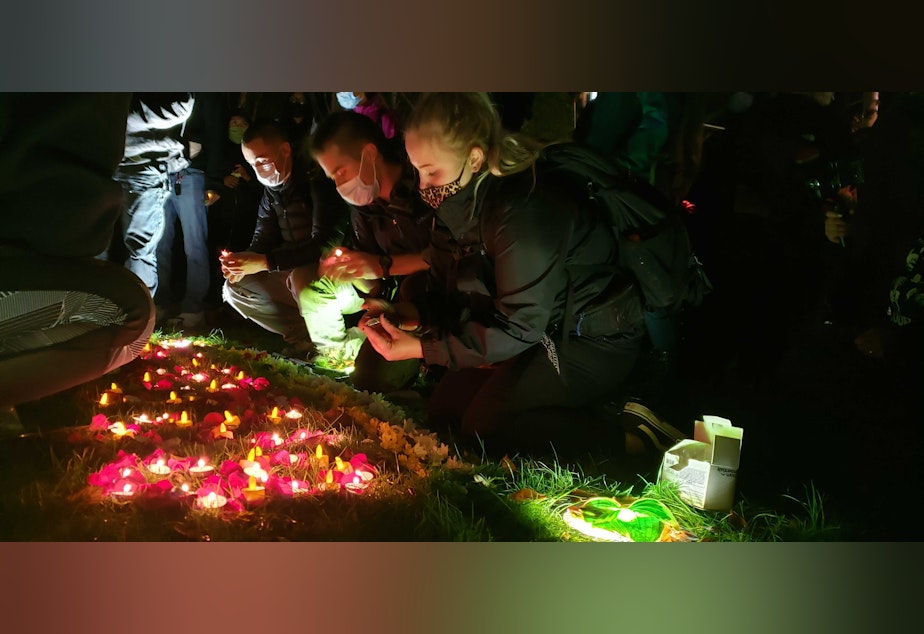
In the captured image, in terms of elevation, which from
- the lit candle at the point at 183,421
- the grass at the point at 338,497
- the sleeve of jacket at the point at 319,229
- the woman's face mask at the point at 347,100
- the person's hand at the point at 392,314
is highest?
the woman's face mask at the point at 347,100

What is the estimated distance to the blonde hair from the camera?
2.00 m

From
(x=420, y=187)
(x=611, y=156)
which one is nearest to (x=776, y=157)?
(x=611, y=156)

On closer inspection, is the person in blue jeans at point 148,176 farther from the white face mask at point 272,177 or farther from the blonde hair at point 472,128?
the blonde hair at point 472,128

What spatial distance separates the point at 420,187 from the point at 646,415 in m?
1.22

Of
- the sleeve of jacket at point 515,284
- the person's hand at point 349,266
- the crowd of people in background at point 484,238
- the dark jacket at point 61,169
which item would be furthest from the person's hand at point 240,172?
the sleeve of jacket at point 515,284

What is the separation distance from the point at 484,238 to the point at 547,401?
2.34 ft

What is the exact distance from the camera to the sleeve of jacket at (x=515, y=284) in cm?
229

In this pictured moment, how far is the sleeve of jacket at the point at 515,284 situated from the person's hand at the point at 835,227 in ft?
2.82

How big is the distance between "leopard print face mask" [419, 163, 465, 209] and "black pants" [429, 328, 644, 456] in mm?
684

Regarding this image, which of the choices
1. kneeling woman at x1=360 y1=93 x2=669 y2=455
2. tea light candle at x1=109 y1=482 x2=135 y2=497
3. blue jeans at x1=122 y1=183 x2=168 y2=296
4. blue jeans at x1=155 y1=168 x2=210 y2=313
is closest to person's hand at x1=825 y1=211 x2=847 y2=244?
kneeling woman at x1=360 y1=93 x2=669 y2=455

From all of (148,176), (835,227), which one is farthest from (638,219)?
(148,176)

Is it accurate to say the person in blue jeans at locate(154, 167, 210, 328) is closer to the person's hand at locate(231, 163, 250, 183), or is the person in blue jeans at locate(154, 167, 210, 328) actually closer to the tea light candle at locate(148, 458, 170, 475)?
the person's hand at locate(231, 163, 250, 183)

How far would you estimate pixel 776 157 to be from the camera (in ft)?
7.16

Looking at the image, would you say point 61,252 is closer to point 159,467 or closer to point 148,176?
point 148,176
